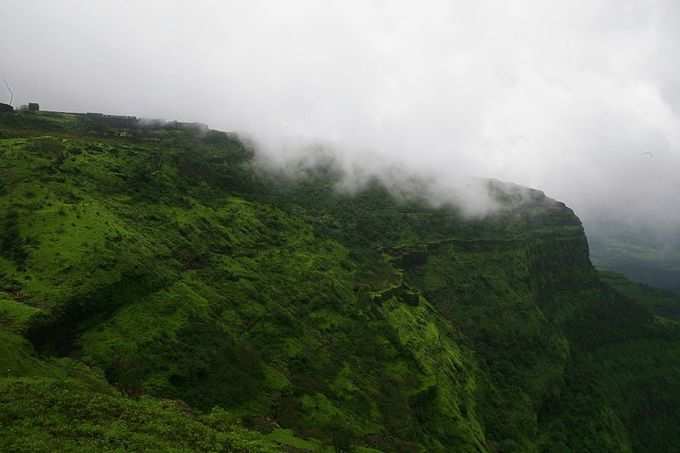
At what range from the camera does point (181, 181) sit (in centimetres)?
13512

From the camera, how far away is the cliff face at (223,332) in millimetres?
50969

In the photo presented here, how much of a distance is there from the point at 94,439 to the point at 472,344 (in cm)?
14536

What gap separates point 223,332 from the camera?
79250mm

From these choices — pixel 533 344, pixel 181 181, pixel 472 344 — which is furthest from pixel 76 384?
pixel 533 344

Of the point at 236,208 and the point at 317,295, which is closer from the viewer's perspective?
the point at 317,295

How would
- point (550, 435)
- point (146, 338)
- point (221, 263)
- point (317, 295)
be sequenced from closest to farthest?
point (146, 338), point (221, 263), point (317, 295), point (550, 435)

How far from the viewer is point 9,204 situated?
8194 cm

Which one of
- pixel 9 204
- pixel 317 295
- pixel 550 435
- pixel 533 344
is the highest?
pixel 9 204

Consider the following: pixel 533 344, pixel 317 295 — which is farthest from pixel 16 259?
pixel 533 344

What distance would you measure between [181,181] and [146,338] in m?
75.4

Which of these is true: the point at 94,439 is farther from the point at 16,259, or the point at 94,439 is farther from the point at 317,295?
the point at 317,295

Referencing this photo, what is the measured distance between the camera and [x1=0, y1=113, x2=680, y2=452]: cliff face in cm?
5097

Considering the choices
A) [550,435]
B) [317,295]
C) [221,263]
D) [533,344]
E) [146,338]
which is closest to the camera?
[146,338]

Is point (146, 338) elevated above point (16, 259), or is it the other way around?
point (16, 259)
